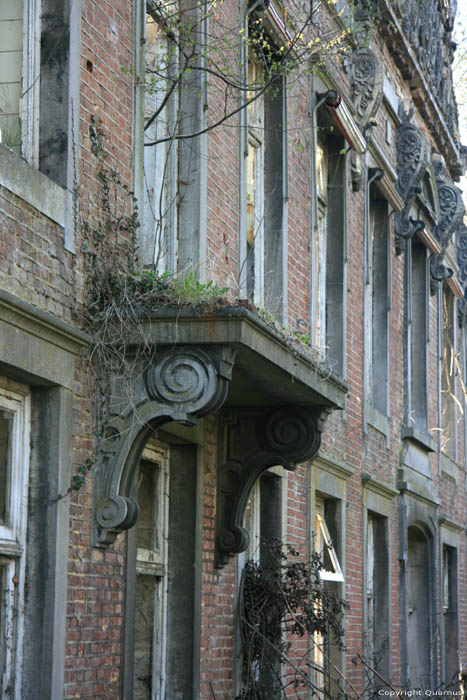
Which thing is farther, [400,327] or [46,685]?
[400,327]

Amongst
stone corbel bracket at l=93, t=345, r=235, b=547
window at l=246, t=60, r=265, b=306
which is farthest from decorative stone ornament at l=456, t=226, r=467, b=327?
stone corbel bracket at l=93, t=345, r=235, b=547

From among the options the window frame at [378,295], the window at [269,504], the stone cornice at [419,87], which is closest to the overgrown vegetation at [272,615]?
the window at [269,504]

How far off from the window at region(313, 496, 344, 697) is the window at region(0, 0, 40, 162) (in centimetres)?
674

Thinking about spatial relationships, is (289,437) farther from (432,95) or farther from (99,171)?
(432,95)

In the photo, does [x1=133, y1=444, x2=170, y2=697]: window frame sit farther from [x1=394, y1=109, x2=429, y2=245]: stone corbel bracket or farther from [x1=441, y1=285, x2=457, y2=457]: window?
[x1=441, y1=285, x2=457, y2=457]: window

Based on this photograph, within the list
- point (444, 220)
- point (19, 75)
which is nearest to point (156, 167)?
point (19, 75)

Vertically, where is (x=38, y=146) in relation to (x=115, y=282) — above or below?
above

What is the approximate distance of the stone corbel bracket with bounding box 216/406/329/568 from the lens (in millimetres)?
10078

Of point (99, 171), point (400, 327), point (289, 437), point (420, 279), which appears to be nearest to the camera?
point (99, 171)

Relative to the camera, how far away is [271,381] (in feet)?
29.7

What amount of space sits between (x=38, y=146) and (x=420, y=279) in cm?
1270

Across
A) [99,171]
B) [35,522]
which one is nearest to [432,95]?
[99,171]

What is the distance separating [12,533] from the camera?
7.04 m

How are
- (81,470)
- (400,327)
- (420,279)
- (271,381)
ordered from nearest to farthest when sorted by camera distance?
(81,470), (271,381), (400,327), (420,279)
